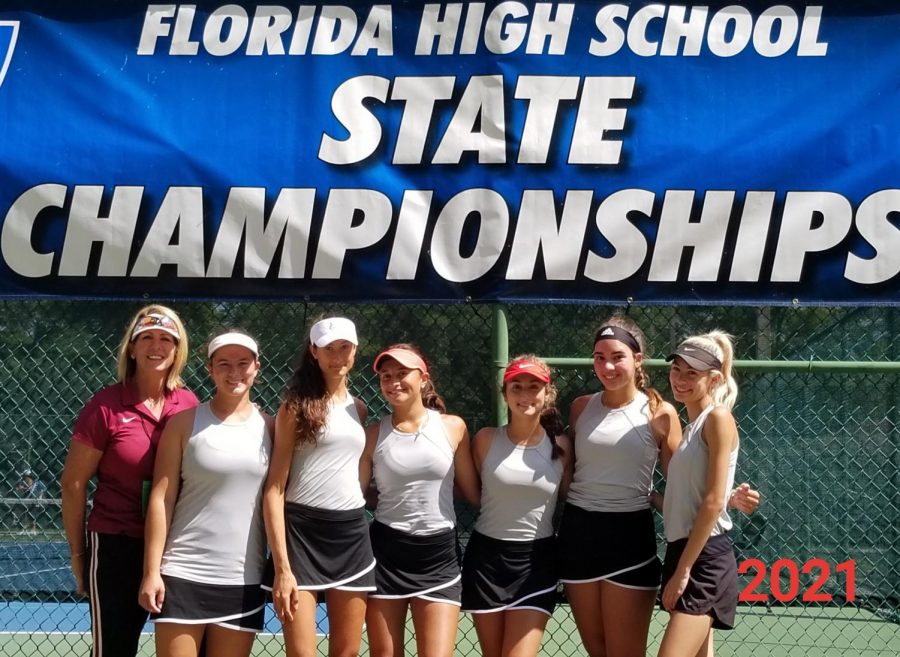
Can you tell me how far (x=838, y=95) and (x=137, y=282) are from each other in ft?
10.6

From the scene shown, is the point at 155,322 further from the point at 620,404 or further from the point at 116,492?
the point at 620,404

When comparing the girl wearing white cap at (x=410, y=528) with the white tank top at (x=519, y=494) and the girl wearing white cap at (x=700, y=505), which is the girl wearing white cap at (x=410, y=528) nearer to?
the white tank top at (x=519, y=494)

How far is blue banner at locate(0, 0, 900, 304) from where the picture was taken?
4574 mm

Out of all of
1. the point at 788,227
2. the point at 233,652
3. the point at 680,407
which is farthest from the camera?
the point at 680,407

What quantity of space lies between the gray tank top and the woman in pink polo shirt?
1.88m

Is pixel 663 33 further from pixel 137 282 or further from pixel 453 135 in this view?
pixel 137 282

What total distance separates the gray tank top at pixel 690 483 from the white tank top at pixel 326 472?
44.5 inches

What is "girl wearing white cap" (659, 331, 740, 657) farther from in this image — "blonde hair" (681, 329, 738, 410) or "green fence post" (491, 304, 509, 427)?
"green fence post" (491, 304, 509, 427)

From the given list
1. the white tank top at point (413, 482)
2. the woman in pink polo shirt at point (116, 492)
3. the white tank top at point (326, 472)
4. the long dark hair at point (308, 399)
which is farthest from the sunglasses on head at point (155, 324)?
the white tank top at point (413, 482)

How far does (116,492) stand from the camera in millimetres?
3760

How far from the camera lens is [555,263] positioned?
4.59 meters

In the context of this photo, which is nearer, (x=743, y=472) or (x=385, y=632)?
(x=385, y=632)

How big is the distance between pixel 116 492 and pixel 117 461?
0.37 ft

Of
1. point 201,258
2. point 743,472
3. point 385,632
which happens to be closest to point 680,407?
point 743,472
